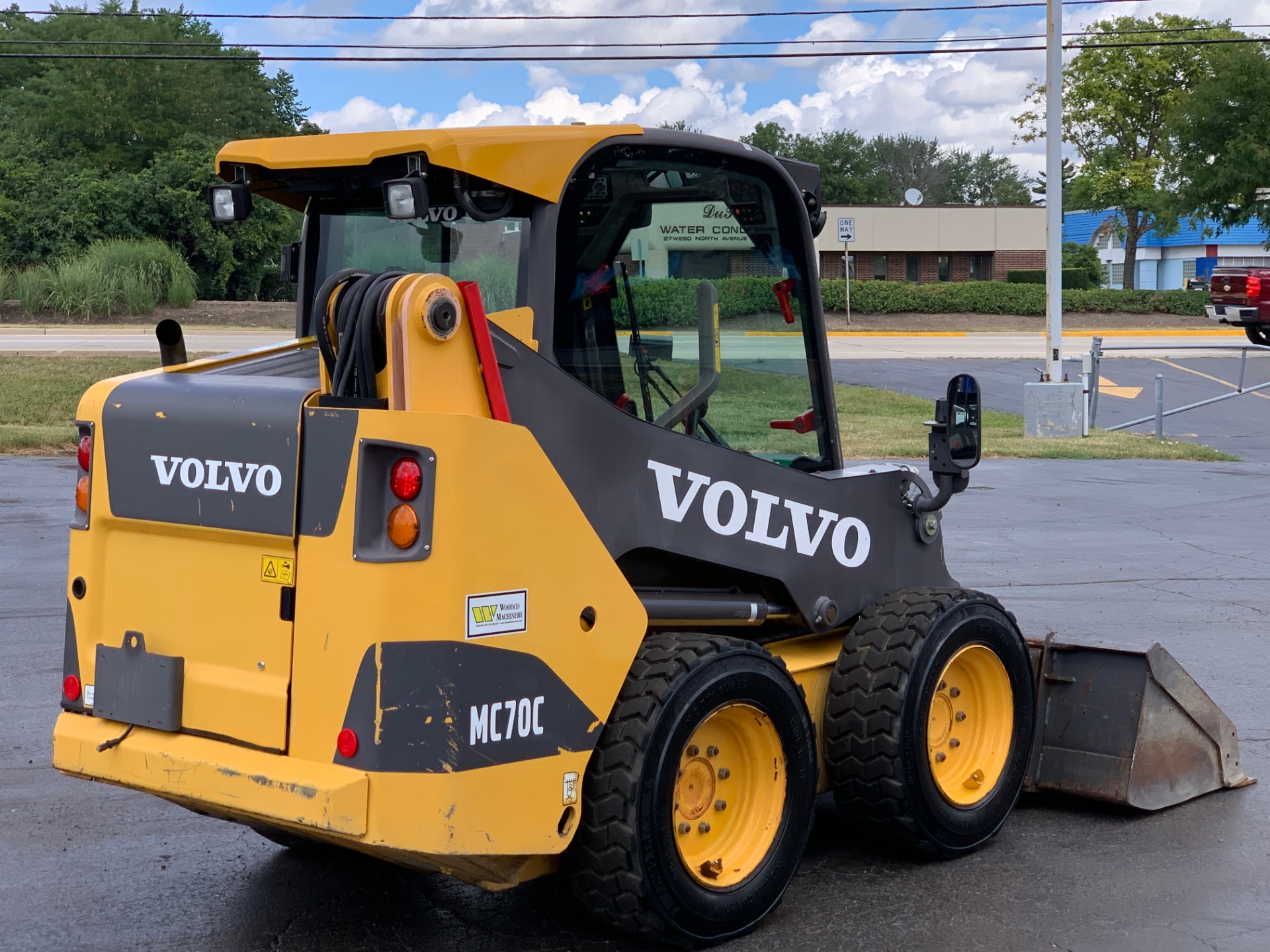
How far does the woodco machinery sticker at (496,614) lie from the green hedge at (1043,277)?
49568 millimetres

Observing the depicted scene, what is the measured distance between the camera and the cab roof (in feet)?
12.1

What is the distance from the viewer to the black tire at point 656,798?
377 cm

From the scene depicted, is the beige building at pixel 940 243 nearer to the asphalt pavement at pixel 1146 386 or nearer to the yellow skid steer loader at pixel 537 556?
the asphalt pavement at pixel 1146 386

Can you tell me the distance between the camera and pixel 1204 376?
2770 cm

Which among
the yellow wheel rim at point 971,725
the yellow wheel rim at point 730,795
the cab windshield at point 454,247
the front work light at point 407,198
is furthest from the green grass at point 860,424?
the front work light at point 407,198

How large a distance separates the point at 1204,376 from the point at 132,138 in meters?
38.0

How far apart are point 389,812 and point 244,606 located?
694 millimetres

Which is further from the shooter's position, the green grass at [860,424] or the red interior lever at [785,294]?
the green grass at [860,424]

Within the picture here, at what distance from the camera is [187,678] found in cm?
374

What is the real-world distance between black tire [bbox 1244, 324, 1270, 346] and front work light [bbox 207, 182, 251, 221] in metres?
31.3

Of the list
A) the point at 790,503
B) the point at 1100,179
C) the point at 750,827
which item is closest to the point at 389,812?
the point at 750,827

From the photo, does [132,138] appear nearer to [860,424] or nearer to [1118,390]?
[1118,390]

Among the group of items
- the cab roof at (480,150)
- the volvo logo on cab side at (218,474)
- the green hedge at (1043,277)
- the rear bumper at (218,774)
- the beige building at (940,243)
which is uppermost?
the beige building at (940,243)

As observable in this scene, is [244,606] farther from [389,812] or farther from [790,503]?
[790,503]
